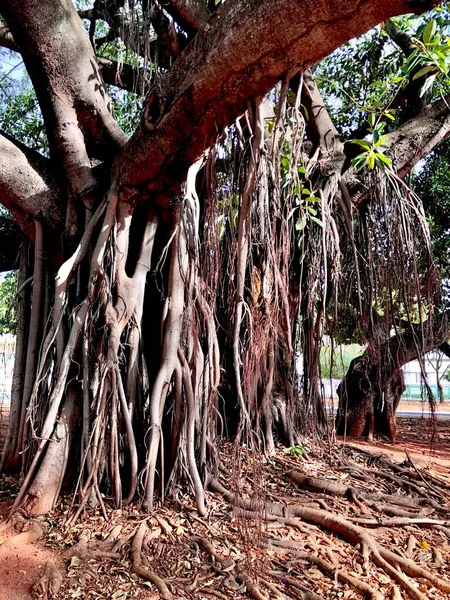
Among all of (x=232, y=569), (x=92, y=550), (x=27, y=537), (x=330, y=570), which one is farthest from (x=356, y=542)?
(x=27, y=537)

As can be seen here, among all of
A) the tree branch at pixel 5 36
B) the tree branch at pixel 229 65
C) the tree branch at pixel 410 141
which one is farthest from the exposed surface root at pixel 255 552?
the tree branch at pixel 5 36

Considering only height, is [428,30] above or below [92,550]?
above

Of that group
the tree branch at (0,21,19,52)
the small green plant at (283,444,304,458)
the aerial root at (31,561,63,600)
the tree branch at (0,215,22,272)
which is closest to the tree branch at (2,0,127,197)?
the tree branch at (0,21,19,52)

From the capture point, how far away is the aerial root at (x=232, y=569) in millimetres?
1896

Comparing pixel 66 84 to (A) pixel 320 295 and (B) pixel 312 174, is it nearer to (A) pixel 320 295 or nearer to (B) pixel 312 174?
(B) pixel 312 174

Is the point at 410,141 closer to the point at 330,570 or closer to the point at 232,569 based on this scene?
the point at 330,570

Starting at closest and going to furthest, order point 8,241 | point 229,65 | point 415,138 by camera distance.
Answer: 1. point 229,65
2. point 415,138
3. point 8,241

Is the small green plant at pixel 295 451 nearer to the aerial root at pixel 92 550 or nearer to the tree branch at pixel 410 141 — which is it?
the aerial root at pixel 92 550

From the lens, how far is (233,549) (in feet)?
7.27

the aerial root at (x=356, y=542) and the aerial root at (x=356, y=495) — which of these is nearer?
the aerial root at (x=356, y=542)

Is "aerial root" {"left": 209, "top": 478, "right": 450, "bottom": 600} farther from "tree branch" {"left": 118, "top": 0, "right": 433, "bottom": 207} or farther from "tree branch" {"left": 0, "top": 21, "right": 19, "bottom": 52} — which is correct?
"tree branch" {"left": 0, "top": 21, "right": 19, "bottom": 52}

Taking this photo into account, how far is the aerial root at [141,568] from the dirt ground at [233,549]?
1 cm

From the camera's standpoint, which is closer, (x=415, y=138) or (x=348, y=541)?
(x=348, y=541)

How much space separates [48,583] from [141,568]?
37cm
